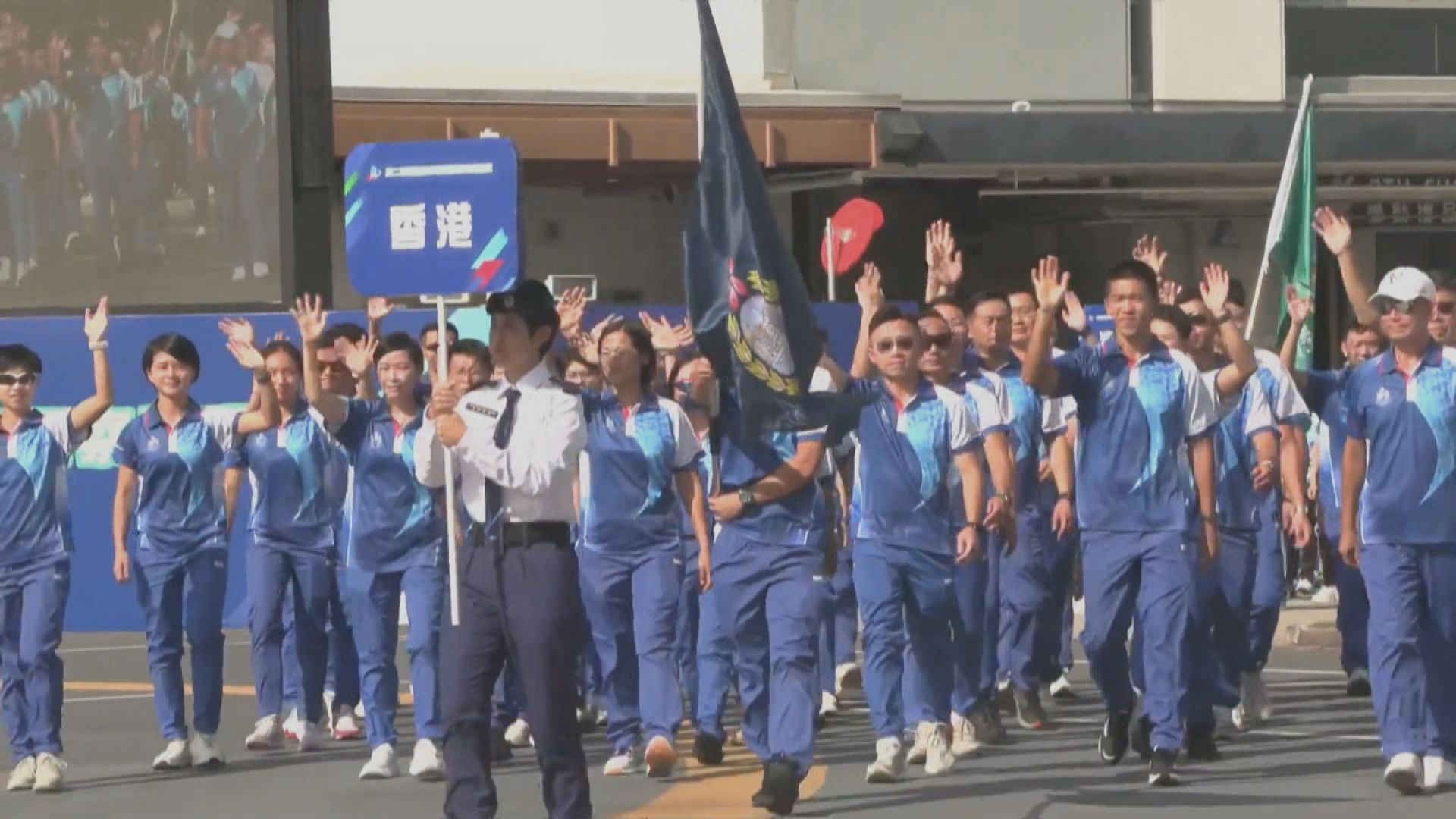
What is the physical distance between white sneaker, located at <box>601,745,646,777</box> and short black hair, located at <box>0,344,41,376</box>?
10.1ft

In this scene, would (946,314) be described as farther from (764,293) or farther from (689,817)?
(689,817)

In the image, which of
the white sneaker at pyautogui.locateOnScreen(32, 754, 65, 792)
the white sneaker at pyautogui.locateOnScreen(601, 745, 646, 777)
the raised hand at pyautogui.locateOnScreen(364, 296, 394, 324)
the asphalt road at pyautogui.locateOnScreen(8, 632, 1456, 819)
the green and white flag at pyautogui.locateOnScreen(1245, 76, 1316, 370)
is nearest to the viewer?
the asphalt road at pyautogui.locateOnScreen(8, 632, 1456, 819)

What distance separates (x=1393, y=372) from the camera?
11.6m

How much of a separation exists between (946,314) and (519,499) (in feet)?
13.2

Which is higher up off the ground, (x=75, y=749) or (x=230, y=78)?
(x=230, y=78)

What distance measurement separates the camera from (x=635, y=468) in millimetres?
12789

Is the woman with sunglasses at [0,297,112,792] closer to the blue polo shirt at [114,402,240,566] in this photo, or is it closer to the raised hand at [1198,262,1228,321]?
the blue polo shirt at [114,402,240,566]

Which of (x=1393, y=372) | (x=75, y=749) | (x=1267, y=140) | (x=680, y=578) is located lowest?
(x=75, y=749)

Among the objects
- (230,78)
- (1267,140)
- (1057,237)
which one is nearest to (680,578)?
(230,78)

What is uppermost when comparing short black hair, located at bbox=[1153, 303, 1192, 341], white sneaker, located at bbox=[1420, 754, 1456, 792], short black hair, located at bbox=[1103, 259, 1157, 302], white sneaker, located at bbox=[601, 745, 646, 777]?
short black hair, located at bbox=[1103, 259, 1157, 302]

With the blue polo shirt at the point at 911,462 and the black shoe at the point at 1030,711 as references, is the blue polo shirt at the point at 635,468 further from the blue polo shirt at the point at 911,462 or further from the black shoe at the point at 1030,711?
the black shoe at the point at 1030,711

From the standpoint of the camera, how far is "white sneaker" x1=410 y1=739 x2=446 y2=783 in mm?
12500

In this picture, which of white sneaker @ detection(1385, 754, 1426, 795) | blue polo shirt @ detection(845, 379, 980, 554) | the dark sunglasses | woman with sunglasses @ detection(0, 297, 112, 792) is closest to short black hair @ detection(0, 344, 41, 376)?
woman with sunglasses @ detection(0, 297, 112, 792)

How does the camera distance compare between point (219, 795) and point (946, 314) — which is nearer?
point (219, 795)
